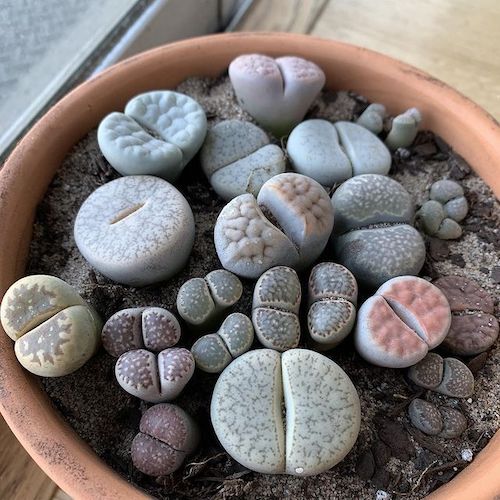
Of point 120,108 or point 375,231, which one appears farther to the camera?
point 120,108

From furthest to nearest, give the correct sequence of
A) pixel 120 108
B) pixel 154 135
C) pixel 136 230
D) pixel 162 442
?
pixel 120 108, pixel 154 135, pixel 136 230, pixel 162 442

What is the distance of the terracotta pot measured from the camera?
28.5 inches

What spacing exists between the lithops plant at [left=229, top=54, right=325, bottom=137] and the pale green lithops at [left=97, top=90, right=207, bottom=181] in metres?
0.10

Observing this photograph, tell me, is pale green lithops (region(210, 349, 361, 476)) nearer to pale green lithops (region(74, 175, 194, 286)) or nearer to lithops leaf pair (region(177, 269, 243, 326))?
lithops leaf pair (region(177, 269, 243, 326))

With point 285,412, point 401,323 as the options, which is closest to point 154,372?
point 285,412

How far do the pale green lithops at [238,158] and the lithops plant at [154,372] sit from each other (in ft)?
1.03

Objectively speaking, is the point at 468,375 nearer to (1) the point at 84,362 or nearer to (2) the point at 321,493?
(2) the point at 321,493

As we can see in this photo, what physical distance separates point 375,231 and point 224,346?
11.6 inches

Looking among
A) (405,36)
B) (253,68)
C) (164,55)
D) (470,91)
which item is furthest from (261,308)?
(405,36)

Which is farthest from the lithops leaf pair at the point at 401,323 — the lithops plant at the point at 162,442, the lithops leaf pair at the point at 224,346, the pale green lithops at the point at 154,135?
the pale green lithops at the point at 154,135

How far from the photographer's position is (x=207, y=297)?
796mm

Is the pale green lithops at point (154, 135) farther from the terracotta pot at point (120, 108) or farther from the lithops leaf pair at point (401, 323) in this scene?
the lithops leaf pair at point (401, 323)

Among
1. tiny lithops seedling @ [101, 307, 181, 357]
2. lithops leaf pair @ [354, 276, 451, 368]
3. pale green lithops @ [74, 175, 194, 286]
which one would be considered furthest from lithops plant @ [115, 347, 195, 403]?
lithops leaf pair @ [354, 276, 451, 368]

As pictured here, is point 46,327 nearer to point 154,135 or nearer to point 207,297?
point 207,297
